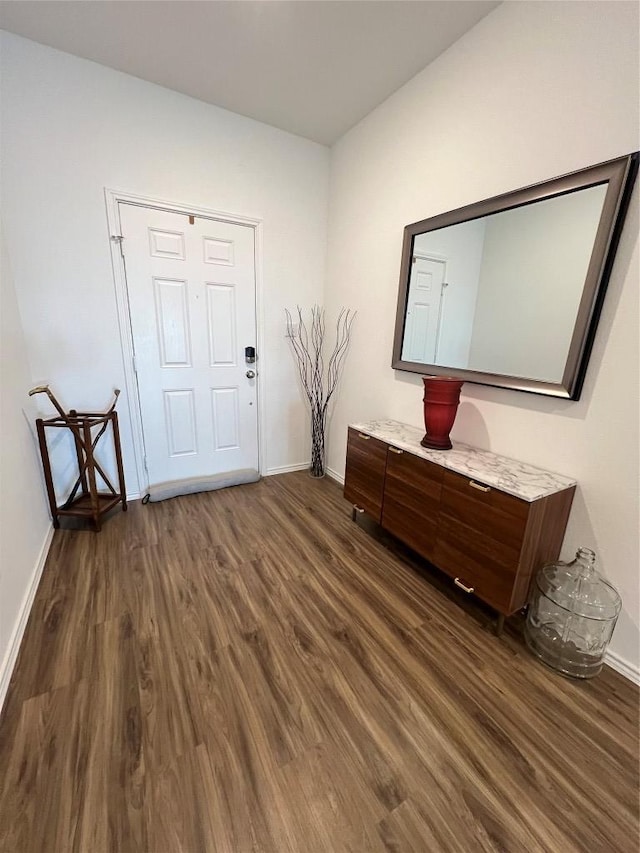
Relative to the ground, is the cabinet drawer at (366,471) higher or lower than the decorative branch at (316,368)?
lower

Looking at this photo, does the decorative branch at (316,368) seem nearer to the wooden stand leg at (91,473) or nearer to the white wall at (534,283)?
the white wall at (534,283)

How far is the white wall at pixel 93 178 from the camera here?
1982 millimetres

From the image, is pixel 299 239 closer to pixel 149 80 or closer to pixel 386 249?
pixel 386 249

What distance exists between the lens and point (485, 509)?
4.97 ft

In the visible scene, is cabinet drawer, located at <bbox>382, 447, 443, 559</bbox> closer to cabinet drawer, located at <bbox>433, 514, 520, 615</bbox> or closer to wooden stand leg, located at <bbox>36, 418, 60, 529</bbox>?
cabinet drawer, located at <bbox>433, 514, 520, 615</bbox>

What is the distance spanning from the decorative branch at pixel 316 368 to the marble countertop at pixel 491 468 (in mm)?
1118

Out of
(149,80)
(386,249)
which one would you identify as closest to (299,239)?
(386,249)

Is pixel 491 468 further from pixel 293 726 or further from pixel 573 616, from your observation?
pixel 293 726

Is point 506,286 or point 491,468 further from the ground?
point 506,286

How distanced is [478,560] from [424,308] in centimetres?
148

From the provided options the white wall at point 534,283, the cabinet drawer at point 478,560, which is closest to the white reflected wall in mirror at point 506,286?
the white wall at point 534,283

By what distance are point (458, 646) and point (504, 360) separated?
1337 mm

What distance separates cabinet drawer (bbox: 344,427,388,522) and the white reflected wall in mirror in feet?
2.06

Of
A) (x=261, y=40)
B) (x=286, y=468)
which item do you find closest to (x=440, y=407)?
(x=286, y=468)
